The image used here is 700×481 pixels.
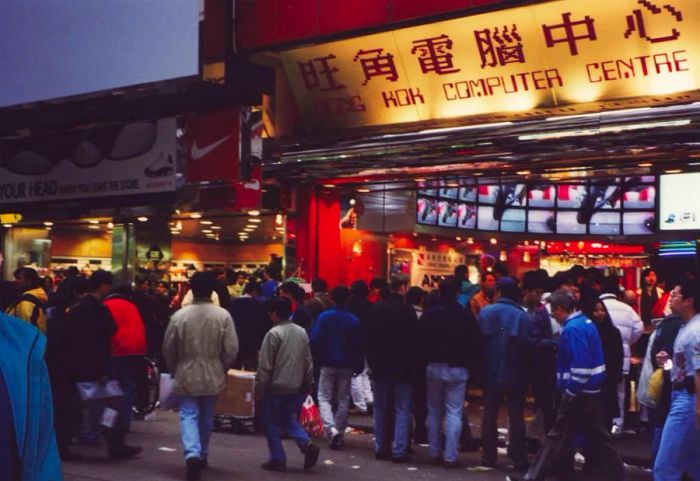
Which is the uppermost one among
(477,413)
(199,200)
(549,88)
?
(549,88)

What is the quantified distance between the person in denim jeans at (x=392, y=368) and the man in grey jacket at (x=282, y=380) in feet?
3.61

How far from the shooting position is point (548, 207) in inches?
828

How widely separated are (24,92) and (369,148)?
371 inches

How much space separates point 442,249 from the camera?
20.4 meters

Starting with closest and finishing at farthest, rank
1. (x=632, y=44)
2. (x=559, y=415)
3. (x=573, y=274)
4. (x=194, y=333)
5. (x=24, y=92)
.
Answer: (x=559, y=415) < (x=194, y=333) < (x=573, y=274) < (x=632, y=44) < (x=24, y=92)

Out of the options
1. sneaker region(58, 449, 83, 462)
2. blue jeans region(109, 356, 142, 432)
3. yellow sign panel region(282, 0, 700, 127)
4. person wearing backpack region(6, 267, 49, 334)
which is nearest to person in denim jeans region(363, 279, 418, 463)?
blue jeans region(109, 356, 142, 432)

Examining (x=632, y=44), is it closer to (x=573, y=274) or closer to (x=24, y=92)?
(x=573, y=274)

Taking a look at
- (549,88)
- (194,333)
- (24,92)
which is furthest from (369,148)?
(24,92)

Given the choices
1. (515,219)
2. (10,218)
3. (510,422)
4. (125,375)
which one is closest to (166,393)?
(125,375)

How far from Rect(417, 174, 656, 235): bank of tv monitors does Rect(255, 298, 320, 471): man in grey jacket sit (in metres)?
7.93

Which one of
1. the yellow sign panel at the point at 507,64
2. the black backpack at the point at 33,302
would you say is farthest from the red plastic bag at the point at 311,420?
the yellow sign panel at the point at 507,64

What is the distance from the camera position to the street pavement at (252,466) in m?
10.7

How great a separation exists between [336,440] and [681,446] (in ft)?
19.1

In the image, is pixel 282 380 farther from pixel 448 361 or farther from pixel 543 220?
pixel 543 220
